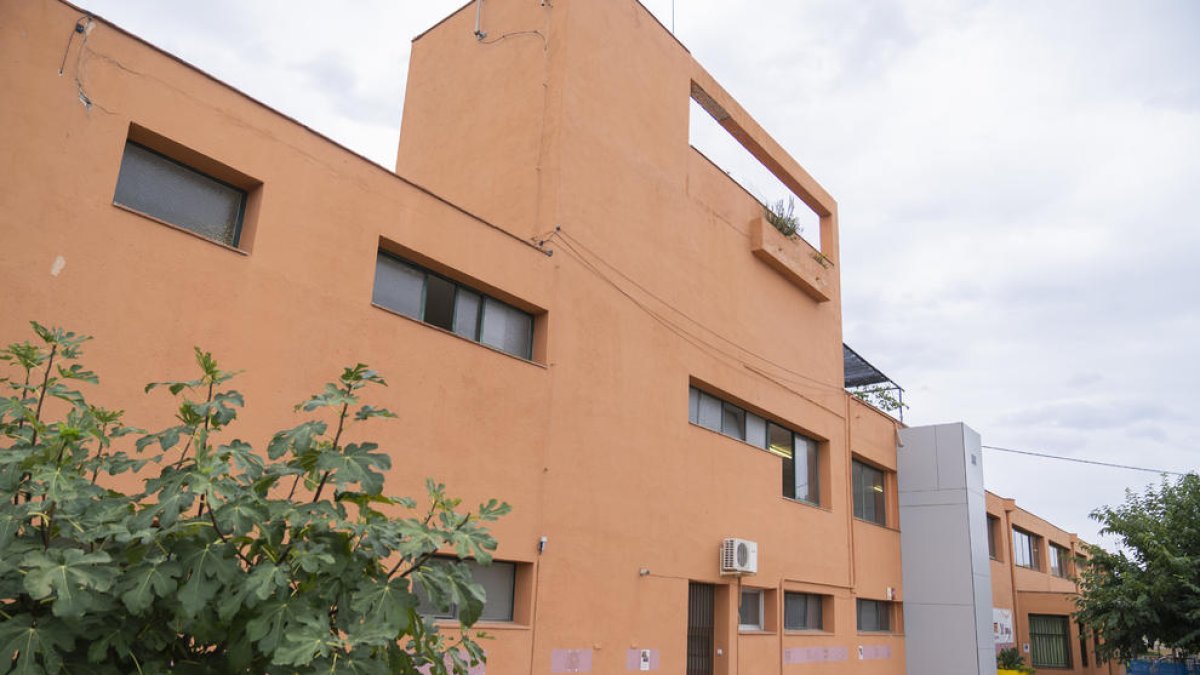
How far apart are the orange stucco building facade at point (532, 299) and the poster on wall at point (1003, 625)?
7635 mm

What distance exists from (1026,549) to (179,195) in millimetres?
30675

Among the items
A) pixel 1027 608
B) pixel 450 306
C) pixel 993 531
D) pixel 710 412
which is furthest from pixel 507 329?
pixel 1027 608

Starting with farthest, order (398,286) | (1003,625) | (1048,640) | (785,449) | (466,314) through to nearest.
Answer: (1048,640) → (1003,625) → (785,449) → (466,314) → (398,286)

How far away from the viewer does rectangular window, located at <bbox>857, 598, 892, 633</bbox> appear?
1717cm

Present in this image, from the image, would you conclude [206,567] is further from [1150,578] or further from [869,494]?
[1150,578]

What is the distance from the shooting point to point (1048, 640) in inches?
1062

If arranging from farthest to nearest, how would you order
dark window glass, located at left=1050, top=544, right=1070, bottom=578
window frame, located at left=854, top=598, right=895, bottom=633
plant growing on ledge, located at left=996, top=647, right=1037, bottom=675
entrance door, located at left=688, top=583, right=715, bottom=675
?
dark window glass, located at left=1050, top=544, right=1070, bottom=578 < plant growing on ledge, located at left=996, top=647, right=1037, bottom=675 < window frame, located at left=854, top=598, right=895, bottom=633 < entrance door, located at left=688, top=583, right=715, bottom=675

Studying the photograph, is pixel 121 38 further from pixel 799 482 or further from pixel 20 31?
pixel 799 482

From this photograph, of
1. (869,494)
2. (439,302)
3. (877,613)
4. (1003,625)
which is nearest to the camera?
(439,302)

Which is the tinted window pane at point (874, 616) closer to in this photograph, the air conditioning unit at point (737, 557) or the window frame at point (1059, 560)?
the air conditioning unit at point (737, 557)

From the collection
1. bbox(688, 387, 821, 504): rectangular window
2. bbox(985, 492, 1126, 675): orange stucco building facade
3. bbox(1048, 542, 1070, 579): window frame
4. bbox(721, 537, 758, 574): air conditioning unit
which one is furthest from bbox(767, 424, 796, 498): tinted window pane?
bbox(1048, 542, 1070, 579): window frame

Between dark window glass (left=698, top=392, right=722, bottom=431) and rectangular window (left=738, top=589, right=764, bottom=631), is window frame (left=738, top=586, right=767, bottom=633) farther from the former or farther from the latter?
dark window glass (left=698, top=392, right=722, bottom=431)

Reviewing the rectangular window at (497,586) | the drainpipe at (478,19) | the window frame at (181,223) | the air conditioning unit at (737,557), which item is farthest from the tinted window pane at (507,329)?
the drainpipe at (478,19)

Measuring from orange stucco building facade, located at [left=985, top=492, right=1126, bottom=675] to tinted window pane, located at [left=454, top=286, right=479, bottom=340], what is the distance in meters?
20.5
